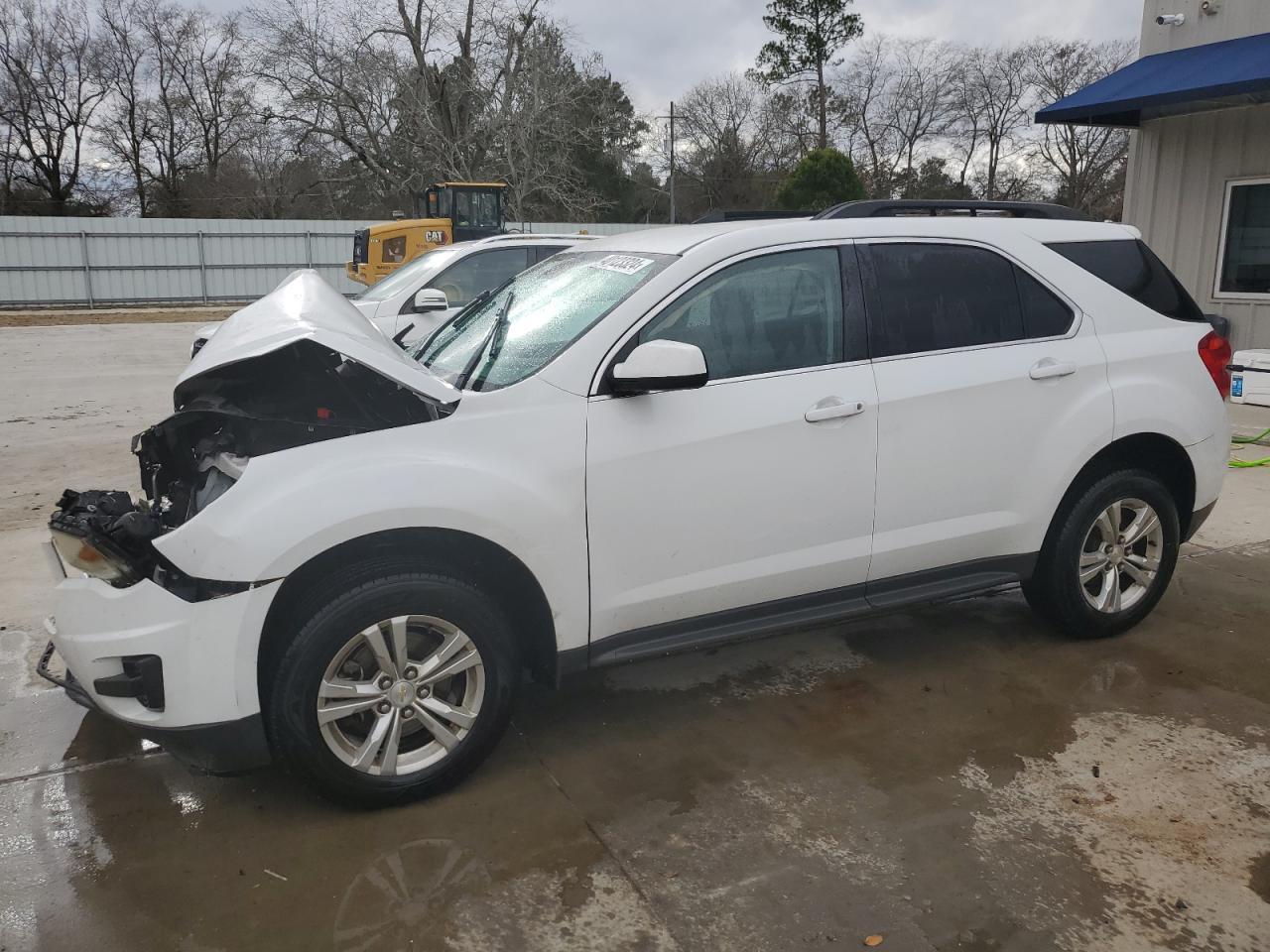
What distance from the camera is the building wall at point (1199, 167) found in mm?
11195

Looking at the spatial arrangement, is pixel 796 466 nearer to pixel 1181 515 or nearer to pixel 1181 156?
pixel 1181 515

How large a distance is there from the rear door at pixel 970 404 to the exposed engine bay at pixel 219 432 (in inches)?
66.7

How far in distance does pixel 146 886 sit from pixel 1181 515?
4278mm

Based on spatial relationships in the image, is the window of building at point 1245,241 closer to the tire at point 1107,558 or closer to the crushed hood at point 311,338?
the tire at point 1107,558

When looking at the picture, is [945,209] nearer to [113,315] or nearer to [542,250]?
[542,250]

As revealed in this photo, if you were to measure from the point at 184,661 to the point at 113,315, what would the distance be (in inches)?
1021

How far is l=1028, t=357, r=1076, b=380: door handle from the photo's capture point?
12.9 ft

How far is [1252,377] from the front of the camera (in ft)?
33.8

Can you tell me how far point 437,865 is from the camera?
2.90 m

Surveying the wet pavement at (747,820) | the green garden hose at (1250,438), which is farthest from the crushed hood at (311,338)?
the green garden hose at (1250,438)

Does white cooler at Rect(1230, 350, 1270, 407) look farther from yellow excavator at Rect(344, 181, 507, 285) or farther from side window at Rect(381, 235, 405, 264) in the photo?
side window at Rect(381, 235, 405, 264)

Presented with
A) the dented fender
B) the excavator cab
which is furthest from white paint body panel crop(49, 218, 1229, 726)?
the excavator cab

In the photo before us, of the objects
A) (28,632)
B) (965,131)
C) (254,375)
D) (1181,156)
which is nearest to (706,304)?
(254,375)

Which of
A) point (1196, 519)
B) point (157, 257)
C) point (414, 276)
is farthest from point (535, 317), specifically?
point (157, 257)
